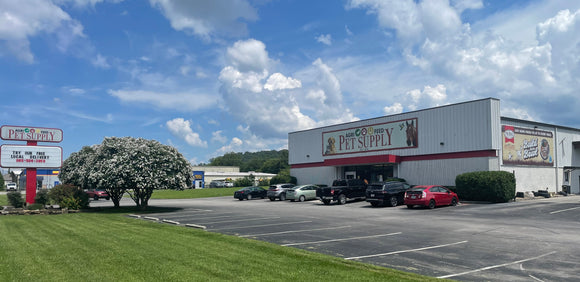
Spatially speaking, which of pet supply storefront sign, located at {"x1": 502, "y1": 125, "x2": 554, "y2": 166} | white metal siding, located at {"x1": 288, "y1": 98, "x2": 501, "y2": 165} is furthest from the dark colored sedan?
pet supply storefront sign, located at {"x1": 502, "y1": 125, "x2": 554, "y2": 166}

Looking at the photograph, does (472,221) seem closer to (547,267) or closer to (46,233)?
(547,267)

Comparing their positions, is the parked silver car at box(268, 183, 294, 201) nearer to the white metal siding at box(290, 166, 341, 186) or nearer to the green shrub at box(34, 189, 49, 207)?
the white metal siding at box(290, 166, 341, 186)

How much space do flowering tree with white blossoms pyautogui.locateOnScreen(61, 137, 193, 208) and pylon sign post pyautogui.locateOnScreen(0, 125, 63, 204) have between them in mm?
2663

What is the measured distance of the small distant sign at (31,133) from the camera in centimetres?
2678

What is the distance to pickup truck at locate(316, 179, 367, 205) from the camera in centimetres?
2977

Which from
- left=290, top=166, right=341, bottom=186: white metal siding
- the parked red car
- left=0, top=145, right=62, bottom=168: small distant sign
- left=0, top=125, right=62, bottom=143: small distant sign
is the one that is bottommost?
the parked red car

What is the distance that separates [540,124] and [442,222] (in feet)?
80.0

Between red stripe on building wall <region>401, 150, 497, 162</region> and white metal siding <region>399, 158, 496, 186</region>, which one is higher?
red stripe on building wall <region>401, 150, 497, 162</region>

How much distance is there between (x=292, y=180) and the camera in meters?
48.7

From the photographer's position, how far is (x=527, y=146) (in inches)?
1348

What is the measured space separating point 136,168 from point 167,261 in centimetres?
1732

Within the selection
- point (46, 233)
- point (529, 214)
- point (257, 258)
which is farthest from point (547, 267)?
point (46, 233)

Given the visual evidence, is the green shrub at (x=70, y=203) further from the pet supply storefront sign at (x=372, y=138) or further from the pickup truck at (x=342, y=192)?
the pet supply storefront sign at (x=372, y=138)

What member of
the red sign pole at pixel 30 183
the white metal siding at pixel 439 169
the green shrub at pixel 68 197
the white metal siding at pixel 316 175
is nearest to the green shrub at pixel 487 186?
the white metal siding at pixel 439 169
